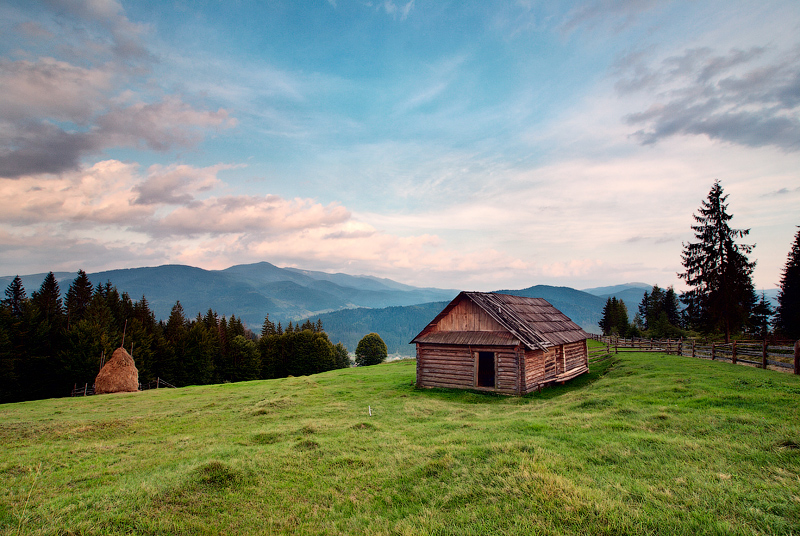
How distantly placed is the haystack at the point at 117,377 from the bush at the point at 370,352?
45.9m

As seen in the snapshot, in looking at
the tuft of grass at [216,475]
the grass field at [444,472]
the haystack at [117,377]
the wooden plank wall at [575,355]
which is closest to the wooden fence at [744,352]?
the grass field at [444,472]

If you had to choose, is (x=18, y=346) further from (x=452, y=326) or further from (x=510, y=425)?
(x=510, y=425)

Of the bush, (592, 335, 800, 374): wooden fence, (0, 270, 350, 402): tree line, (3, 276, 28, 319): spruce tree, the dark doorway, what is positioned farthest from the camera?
the bush

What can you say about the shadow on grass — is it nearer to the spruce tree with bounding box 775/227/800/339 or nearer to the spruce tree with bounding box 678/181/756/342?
the spruce tree with bounding box 678/181/756/342

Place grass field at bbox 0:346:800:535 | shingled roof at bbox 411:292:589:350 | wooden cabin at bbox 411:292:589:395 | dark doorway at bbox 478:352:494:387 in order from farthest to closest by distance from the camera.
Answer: dark doorway at bbox 478:352:494:387, shingled roof at bbox 411:292:589:350, wooden cabin at bbox 411:292:589:395, grass field at bbox 0:346:800:535

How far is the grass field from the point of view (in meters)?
6.22

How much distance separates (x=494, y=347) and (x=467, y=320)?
3.14 m

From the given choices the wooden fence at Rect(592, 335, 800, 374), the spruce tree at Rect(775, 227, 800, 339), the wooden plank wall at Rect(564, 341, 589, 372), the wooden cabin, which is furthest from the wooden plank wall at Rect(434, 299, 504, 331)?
the spruce tree at Rect(775, 227, 800, 339)

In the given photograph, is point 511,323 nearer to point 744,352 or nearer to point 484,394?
point 484,394

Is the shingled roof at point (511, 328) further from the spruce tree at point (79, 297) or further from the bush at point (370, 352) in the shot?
the spruce tree at point (79, 297)

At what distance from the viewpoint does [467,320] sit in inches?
1001

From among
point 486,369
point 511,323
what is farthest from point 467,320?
point 486,369

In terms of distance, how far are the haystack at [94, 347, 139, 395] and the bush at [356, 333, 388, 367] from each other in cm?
4586

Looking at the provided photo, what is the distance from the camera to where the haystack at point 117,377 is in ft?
116
